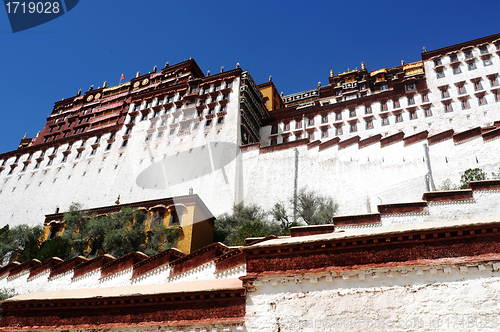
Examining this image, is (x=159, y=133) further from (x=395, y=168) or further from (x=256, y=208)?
(x=395, y=168)

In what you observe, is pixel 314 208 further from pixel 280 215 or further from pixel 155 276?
pixel 155 276

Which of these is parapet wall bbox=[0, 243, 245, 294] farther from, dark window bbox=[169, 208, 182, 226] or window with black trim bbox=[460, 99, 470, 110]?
window with black trim bbox=[460, 99, 470, 110]

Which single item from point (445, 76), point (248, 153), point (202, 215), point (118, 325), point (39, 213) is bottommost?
point (118, 325)

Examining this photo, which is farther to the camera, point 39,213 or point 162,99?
point 162,99

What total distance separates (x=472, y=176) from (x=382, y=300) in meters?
13.3

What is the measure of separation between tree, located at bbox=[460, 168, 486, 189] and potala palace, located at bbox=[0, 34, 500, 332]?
86 cm

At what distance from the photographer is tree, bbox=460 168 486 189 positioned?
1742 cm

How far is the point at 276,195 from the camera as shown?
2589 centimetres

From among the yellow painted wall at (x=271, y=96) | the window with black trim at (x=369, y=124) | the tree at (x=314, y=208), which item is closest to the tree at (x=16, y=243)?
the tree at (x=314, y=208)

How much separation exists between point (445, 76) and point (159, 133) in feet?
82.0

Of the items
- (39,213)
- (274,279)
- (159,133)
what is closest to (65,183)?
(39,213)

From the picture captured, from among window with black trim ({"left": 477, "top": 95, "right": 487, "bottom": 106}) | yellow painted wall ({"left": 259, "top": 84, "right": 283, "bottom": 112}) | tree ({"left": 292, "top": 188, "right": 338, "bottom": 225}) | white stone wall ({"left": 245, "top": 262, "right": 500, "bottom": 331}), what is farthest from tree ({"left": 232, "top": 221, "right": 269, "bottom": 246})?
yellow painted wall ({"left": 259, "top": 84, "right": 283, "bottom": 112})

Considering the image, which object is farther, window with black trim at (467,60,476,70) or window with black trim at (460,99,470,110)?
window with black trim at (467,60,476,70)

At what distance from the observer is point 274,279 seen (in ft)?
25.4
